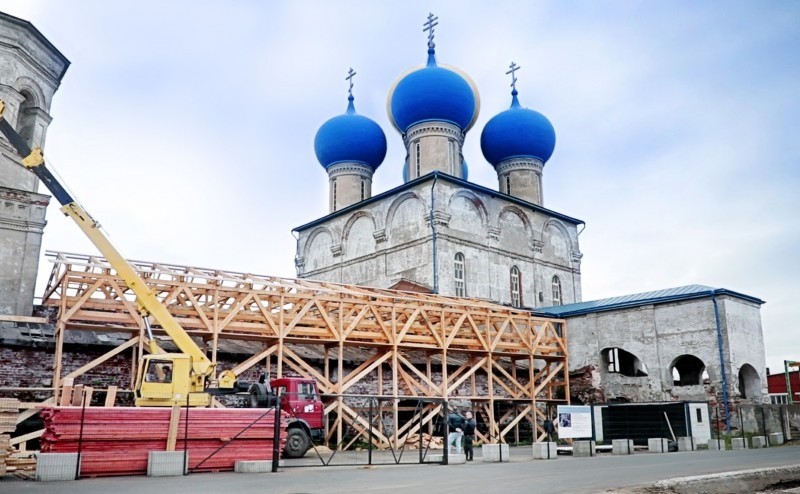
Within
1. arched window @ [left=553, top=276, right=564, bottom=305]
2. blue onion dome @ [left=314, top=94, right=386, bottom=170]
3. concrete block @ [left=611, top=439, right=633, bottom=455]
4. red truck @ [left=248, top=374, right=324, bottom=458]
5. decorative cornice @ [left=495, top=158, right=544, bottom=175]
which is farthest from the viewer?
decorative cornice @ [left=495, top=158, right=544, bottom=175]

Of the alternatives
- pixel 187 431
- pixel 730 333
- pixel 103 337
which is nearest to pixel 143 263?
pixel 103 337

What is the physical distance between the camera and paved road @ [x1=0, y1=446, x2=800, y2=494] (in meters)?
9.62

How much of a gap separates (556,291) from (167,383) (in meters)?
24.7

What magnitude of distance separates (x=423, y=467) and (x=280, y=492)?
544cm

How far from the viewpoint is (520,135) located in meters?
37.5

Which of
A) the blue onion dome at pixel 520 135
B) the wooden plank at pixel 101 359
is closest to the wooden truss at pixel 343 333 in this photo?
the wooden plank at pixel 101 359

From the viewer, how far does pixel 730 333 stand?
2477cm

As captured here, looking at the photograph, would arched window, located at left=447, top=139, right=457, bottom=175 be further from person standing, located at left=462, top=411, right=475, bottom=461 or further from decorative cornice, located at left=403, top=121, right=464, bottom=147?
person standing, located at left=462, top=411, right=475, bottom=461

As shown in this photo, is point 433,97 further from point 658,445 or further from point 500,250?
point 658,445

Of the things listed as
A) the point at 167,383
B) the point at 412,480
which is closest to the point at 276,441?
the point at 412,480

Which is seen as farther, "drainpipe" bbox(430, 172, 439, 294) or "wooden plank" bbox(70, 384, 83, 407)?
"drainpipe" bbox(430, 172, 439, 294)

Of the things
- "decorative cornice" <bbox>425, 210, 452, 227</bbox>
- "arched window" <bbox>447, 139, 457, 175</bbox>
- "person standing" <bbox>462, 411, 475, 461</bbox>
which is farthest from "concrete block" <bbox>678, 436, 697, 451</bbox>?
"arched window" <bbox>447, 139, 457, 175</bbox>

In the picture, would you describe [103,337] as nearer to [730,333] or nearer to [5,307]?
[5,307]

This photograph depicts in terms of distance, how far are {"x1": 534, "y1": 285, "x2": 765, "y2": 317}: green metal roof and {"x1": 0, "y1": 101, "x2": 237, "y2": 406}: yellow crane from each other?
15912mm
